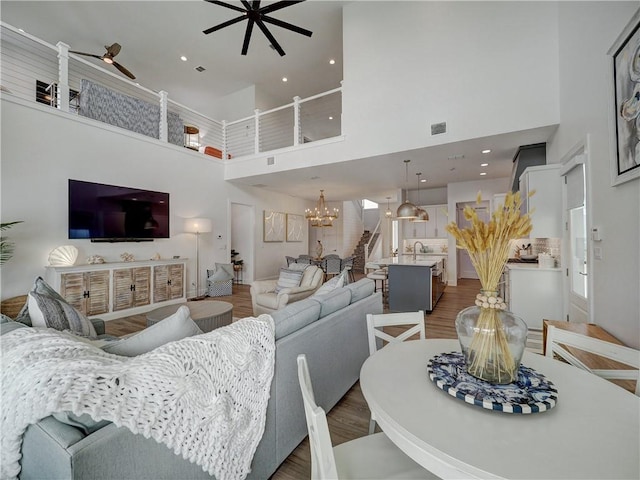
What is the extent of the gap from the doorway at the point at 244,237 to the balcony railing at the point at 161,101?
1.53 metres

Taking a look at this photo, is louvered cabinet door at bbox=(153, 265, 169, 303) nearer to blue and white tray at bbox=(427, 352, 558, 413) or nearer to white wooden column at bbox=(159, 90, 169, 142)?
white wooden column at bbox=(159, 90, 169, 142)

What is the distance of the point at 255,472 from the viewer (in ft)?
4.58

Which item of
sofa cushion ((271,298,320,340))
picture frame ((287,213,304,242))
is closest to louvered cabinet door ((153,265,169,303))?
sofa cushion ((271,298,320,340))

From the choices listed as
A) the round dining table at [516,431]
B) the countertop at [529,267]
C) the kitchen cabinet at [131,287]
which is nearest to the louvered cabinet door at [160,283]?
the kitchen cabinet at [131,287]

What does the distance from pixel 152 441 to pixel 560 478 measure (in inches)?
48.0

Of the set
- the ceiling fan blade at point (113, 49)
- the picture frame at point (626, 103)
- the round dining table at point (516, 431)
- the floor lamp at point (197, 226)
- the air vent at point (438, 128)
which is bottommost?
the round dining table at point (516, 431)

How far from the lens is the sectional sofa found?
0.83 metres

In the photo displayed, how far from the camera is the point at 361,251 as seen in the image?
12.1 metres

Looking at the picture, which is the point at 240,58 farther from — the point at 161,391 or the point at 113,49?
the point at 161,391

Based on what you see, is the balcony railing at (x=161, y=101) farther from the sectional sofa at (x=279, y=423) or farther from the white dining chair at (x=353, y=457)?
the white dining chair at (x=353, y=457)

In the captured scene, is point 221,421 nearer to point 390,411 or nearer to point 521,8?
point 390,411

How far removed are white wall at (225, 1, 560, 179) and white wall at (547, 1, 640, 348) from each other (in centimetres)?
56

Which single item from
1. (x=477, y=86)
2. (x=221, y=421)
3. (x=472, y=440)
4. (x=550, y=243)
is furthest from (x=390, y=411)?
(x=477, y=86)

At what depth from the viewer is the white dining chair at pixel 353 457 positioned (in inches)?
30.7
